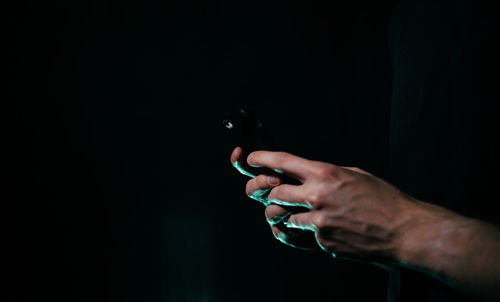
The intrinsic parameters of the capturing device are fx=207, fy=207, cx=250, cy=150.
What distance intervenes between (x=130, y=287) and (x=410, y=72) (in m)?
1.60

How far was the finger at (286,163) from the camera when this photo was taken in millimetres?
389

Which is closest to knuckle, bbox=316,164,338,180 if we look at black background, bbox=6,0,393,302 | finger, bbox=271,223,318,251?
finger, bbox=271,223,318,251

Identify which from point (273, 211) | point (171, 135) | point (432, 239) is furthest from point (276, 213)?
point (171, 135)

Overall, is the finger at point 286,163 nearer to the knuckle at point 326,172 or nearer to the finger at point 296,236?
the knuckle at point 326,172

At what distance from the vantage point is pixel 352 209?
1.20 feet

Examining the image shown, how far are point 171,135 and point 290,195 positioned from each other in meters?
0.90

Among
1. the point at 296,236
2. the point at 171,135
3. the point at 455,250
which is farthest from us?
the point at 171,135

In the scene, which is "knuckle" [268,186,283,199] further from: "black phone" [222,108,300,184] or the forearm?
the forearm

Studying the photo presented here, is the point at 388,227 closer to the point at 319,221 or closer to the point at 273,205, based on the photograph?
the point at 319,221

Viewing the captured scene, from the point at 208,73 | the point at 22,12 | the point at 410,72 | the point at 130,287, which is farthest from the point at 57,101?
the point at 410,72

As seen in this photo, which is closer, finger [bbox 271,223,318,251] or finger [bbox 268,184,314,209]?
finger [bbox 268,184,314,209]

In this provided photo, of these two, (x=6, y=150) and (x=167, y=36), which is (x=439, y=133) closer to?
(x=167, y=36)

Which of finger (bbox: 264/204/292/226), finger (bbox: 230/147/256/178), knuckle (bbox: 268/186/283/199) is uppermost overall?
finger (bbox: 230/147/256/178)

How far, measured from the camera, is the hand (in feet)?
1.17
